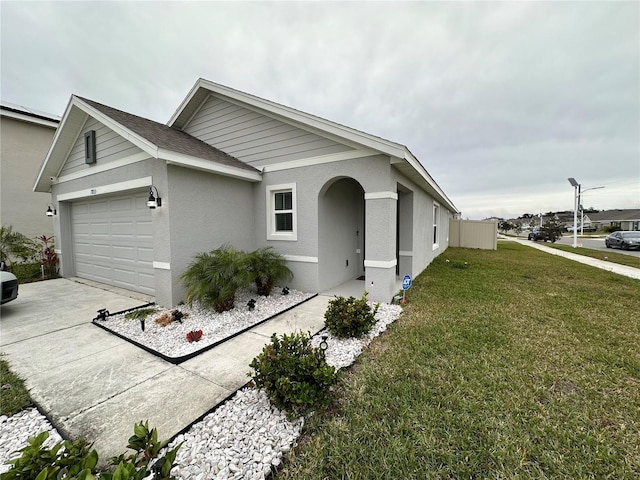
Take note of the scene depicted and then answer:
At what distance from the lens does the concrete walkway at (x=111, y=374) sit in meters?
2.35

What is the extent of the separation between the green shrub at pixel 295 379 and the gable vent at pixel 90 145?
754cm

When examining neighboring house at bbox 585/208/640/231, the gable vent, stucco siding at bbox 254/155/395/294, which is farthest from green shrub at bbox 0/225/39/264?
neighboring house at bbox 585/208/640/231

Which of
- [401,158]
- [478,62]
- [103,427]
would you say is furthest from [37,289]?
[478,62]

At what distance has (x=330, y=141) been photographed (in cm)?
583

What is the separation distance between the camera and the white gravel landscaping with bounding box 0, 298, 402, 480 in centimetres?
188

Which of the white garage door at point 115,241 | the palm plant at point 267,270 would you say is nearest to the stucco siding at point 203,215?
the palm plant at point 267,270

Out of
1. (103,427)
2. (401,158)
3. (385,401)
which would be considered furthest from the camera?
(401,158)

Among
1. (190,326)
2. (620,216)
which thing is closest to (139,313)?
(190,326)

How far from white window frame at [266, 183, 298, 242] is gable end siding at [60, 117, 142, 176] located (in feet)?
10.1

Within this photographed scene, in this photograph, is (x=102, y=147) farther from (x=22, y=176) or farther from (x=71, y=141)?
(x=22, y=176)

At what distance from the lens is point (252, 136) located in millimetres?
6895

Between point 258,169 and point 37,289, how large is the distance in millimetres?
7116

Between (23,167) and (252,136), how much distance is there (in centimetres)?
1127

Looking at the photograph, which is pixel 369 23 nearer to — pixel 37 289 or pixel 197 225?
pixel 197 225
